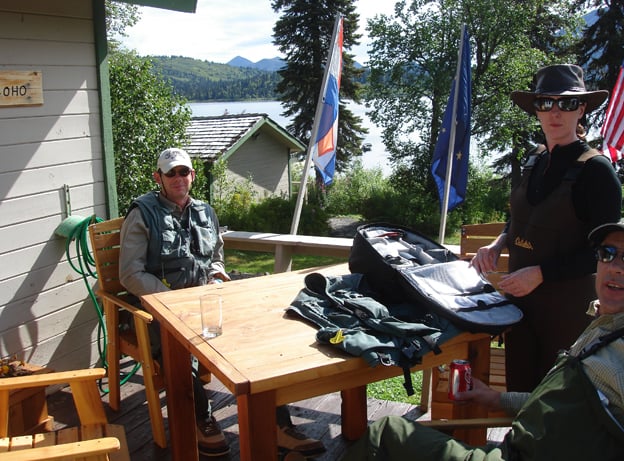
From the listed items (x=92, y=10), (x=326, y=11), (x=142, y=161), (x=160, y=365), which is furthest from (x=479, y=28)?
(x=160, y=365)

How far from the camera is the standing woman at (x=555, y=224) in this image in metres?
2.22

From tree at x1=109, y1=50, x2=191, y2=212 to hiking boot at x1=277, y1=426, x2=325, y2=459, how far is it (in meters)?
6.25

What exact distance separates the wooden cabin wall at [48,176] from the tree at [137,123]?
4972 millimetres

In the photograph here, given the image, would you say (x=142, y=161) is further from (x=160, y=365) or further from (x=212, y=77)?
(x=212, y=77)

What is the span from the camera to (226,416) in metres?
3.31

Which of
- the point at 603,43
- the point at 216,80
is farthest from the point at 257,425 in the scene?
the point at 216,80

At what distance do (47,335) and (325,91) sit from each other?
10.6ft

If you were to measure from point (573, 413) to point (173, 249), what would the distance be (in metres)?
2.25

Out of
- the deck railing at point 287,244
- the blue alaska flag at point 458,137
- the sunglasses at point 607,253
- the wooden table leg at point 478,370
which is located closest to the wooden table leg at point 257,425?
the wooden table leg at point 478,370

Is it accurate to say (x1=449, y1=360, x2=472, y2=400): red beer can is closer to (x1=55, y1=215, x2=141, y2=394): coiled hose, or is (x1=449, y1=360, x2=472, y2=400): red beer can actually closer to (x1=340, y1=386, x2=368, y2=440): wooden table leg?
(x1=340, y1=386, x2=368, y2=440): wooden table leg

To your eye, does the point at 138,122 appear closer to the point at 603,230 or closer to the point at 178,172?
the point at 178,172

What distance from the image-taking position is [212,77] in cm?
12206

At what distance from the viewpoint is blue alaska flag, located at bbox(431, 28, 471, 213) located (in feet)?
17.2

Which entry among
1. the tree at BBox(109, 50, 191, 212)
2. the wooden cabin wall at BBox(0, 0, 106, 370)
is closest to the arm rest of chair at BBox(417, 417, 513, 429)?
the wooden cabin wall at BBox(0, 0, 106, 370)
